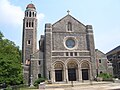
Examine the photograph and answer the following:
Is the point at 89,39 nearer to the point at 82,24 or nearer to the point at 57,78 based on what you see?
the point at 82,24

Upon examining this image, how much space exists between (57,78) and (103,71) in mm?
11631

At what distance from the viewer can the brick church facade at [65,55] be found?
4490 cm

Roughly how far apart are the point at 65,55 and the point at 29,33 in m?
15.0

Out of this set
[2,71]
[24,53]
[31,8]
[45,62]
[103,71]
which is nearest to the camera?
[2,71]

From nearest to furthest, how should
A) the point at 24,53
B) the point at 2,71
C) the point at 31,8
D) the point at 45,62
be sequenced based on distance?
the point at 2,71, the point at 45,62, the point at 24,53, the point at 31,8

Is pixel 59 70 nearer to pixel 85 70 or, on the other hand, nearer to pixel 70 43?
pixel 85 70

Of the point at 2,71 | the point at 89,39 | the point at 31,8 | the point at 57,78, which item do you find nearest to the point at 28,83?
the point at 57,78

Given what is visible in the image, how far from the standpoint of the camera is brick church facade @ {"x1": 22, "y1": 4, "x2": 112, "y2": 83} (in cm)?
4490

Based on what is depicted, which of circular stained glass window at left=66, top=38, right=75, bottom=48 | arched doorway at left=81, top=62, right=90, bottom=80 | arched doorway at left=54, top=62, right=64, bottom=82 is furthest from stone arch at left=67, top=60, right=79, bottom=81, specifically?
circular stained glass window at left=66, top=38, right=75, bottom=48

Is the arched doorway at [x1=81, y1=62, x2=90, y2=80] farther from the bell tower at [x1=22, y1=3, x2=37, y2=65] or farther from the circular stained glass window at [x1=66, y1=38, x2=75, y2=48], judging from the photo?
the bell tower at [x1=22, y1=3, x2=37, y2=65]

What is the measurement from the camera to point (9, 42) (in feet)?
151

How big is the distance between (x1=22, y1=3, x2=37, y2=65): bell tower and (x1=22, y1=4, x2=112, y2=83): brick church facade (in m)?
6.76

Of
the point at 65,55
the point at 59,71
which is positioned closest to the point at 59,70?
the point at 59,71

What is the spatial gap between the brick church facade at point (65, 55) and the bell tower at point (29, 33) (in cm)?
676
